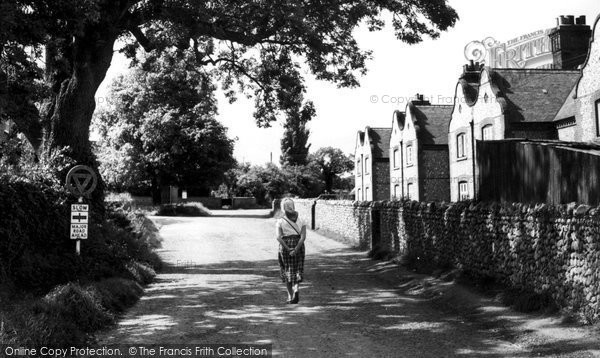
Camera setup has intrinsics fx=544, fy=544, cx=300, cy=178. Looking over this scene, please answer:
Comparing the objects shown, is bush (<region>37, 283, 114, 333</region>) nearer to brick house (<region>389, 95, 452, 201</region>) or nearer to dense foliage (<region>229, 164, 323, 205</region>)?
brick house (<region>389, 95, 452, 201</region>)

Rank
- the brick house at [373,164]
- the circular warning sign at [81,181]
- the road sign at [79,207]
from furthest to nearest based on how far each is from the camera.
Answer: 1. the brick house at [373,164]
2. the circular warning sign at [81,181]
3. the road sign at [79,207]

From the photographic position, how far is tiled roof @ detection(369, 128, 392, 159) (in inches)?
1859

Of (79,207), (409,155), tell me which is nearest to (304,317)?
(79,207)

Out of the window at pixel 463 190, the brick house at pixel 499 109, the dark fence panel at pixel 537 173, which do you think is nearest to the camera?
the dark fence panel at pixel 537 173

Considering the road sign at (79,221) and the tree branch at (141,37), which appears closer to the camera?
A: the road sign at (79,221)

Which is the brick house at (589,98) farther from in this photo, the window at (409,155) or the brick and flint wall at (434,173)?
the window at (409,155)

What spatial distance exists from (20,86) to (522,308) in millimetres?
9449

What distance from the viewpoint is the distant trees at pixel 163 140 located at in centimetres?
4484

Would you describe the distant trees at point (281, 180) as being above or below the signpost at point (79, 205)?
above

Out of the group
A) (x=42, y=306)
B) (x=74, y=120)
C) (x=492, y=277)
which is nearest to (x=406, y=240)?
(x=492, y=277)

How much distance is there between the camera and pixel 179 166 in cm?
4584

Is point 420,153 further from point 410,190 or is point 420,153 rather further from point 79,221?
point 79,221

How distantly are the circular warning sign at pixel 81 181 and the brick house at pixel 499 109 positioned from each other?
1804 cm

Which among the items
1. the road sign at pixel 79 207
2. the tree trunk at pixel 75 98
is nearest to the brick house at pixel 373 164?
the tree trunk at pixel 75 98
